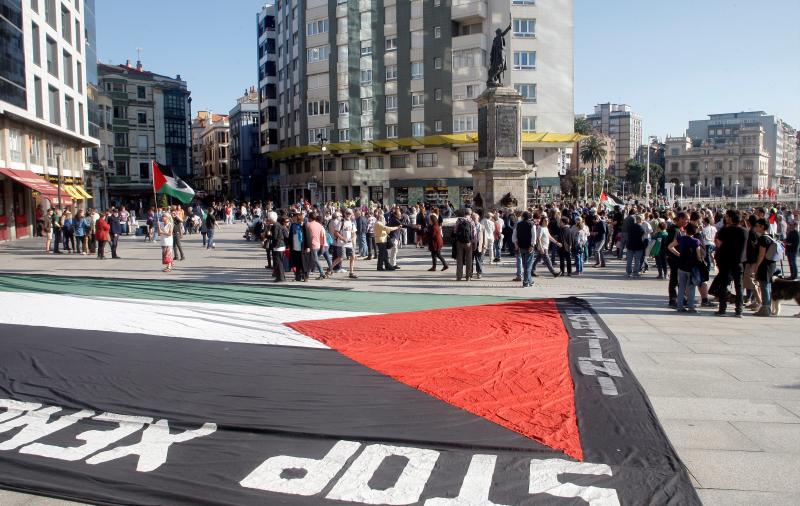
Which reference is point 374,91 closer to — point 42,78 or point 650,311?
point 42,78

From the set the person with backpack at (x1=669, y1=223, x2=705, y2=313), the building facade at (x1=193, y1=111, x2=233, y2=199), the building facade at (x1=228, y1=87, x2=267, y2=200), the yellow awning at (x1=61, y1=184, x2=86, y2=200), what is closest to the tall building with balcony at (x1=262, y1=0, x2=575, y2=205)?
the yellow awning at (x1=61, y1=184, x2=86, y2=200)

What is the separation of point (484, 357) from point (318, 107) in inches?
2310

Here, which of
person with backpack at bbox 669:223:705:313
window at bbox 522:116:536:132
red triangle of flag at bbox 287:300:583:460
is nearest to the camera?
red triangle of flag at bbox 287:300:583:460

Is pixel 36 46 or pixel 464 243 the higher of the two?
pixel 36 46

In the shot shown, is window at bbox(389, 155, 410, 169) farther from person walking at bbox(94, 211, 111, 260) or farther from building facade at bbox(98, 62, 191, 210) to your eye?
person walking at bbox(94, 211, 111, 260)

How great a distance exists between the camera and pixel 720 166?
154 m

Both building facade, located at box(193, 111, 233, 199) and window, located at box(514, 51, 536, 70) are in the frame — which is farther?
building facade, located at box(193, 111, 233, 199)

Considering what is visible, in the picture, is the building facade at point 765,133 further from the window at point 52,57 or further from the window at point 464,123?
the window at point 52,57

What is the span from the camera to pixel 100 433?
588 cm

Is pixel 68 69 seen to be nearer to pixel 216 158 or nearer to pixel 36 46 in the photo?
pixel 36 46

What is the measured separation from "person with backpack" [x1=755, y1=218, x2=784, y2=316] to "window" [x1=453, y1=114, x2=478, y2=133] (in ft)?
144

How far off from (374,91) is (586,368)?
180 ft

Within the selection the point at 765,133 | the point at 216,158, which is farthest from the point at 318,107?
the point at 765,133

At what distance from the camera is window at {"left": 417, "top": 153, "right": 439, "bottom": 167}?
184ft
